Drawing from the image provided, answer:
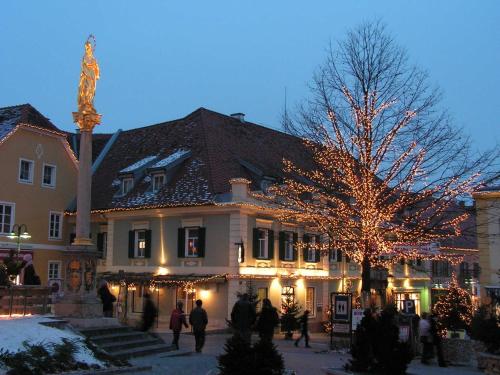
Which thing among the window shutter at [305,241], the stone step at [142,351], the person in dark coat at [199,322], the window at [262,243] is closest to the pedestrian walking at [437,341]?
the person in dark coat at [199,322]

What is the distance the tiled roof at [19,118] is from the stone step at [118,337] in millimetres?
18083

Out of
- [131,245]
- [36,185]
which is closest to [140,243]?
[131,245]

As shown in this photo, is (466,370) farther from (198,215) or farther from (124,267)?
(124,267)

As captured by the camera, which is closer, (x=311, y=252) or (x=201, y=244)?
(x=201, y=244)

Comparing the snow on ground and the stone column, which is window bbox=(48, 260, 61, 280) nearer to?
the stone column

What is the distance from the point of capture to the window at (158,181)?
1340 inches

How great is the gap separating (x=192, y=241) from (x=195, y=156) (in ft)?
16.0

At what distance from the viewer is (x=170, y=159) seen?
34875mm

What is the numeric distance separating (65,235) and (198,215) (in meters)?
9.56

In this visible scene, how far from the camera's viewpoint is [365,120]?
75.4 ft

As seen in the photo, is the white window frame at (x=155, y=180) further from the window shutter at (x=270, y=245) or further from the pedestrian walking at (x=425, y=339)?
the pedestrian walking at (x=425, y=339)

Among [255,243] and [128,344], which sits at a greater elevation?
[255,243]

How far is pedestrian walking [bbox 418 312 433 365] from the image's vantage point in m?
19.5

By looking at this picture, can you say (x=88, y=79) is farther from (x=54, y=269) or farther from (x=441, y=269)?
(x=441, y=269)
